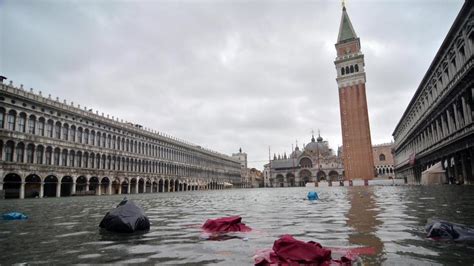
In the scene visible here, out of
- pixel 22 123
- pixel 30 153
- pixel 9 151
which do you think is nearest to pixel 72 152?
pixel 30 153

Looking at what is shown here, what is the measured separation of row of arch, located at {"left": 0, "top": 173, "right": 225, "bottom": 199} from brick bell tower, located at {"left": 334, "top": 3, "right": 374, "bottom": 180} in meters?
40.2

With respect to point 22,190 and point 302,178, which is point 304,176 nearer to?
point 302,178

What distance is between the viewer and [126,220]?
285 inches

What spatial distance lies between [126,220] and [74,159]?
138 feet

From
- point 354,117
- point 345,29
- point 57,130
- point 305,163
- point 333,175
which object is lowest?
point 333,175

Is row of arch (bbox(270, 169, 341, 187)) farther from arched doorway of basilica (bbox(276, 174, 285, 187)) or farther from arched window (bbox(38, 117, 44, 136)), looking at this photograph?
arched window (bbox(38, 117, 44, 136))

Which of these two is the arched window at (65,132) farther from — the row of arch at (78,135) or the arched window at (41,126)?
the arched window at (41,126)

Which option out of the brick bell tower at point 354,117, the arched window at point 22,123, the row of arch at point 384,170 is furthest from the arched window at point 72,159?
the row of arch at point 384,170

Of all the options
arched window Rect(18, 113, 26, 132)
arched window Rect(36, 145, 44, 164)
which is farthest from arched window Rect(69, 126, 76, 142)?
arched window Rect(18, 113, 26, 132)

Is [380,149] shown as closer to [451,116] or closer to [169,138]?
[169,138]

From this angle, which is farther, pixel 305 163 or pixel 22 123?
pixel 305 163

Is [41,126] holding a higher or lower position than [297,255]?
higher

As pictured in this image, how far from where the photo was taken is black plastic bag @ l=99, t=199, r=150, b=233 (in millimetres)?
7160

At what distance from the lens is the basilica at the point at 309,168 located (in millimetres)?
105438
